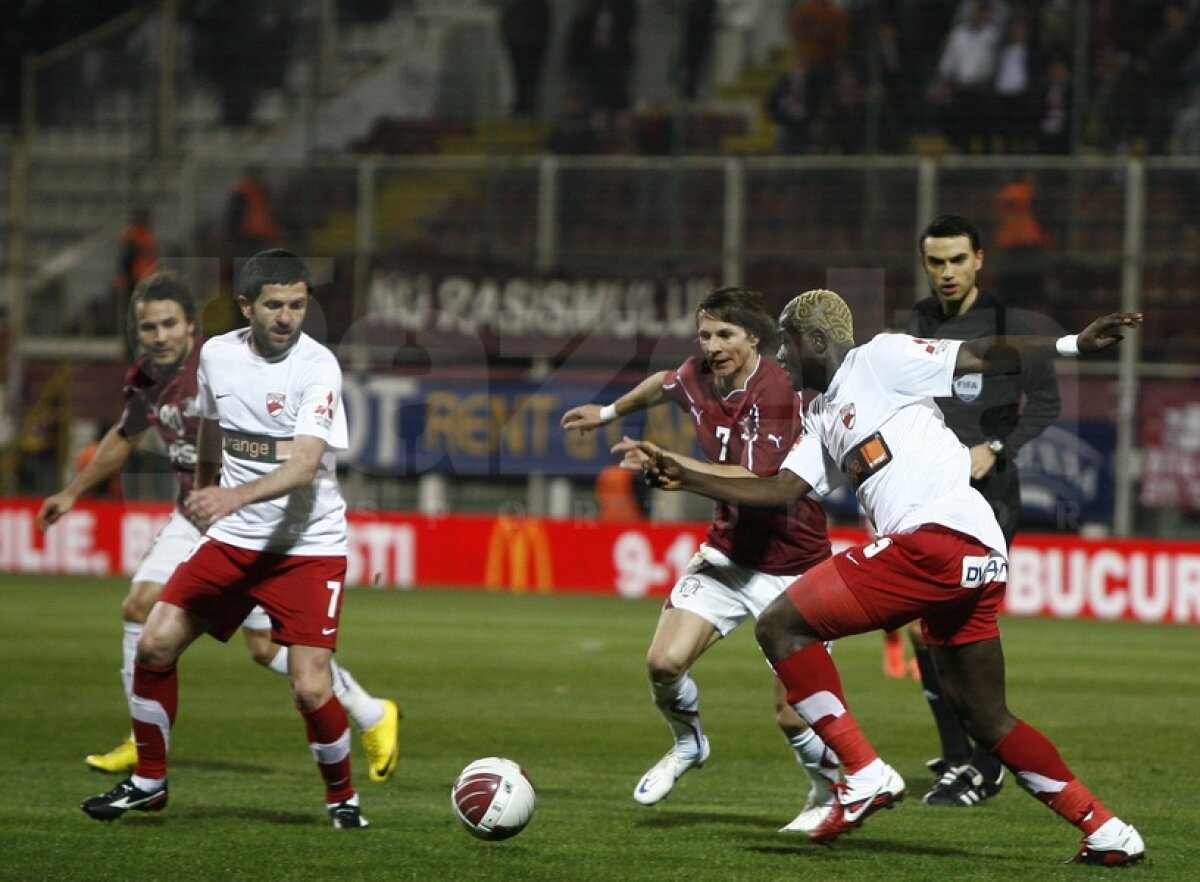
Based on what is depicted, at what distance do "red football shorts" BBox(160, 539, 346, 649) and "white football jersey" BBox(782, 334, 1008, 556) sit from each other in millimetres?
2220

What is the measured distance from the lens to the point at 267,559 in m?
8.16

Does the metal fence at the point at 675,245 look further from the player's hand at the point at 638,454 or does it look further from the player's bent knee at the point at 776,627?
the player's hand at the point at 638,454

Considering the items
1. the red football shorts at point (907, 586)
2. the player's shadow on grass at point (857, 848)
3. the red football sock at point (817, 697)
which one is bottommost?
the player's shadow on grass at point (857, 848)

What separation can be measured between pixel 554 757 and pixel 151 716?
2880 mm

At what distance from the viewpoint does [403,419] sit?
22.3 m

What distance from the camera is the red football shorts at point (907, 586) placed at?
7.22m

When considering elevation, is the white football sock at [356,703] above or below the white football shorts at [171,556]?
below

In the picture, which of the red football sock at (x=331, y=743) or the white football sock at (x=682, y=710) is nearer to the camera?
the red football sock at (x=331, y=743)

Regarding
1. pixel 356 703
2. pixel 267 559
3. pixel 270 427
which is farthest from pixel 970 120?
pixel 267 559

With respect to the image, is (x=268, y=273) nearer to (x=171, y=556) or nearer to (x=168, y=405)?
(x=168, y=405)

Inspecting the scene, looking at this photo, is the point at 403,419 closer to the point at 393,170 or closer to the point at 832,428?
the point at 393,170

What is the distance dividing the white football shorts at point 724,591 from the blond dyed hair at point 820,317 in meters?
1.37

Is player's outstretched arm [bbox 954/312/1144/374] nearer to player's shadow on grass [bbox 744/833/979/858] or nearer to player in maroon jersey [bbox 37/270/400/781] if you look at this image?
player's shadow on grass [bbox 744/833/979/858]

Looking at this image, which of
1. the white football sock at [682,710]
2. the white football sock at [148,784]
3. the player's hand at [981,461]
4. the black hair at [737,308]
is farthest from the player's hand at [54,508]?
the player's hand at [981,461]
